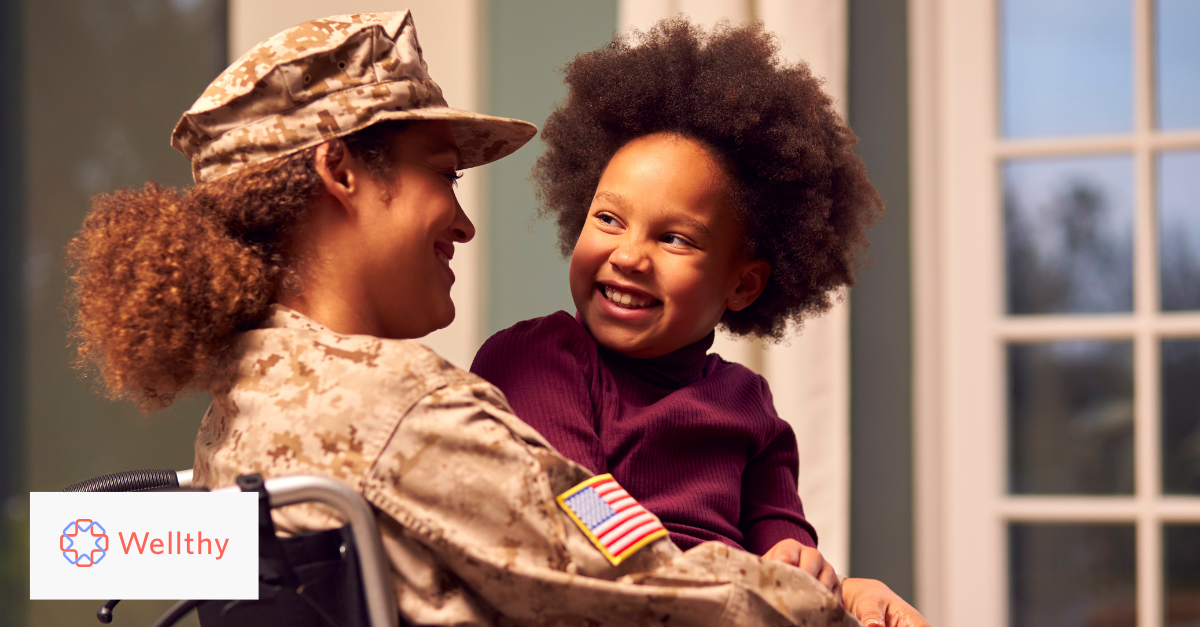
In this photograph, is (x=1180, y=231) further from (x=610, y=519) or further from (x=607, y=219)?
(x=610, y=519)

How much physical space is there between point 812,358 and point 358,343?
4.41ft

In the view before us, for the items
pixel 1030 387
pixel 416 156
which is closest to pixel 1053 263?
pixel 1030 387

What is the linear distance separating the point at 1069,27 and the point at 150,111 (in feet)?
8.39

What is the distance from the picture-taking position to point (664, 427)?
47.3 inches

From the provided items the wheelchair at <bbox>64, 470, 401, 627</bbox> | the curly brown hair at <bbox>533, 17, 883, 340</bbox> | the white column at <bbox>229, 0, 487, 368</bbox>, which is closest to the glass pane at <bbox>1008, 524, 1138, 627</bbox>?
the curly brown hair at <bbox>533, 17, 883, 340</bbox>

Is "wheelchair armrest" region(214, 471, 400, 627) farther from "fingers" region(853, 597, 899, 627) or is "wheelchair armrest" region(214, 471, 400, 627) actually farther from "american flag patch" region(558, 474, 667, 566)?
"fingers" region(853, 597, 899, 627)

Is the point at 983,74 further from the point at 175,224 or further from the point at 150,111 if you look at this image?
the point at 150,111

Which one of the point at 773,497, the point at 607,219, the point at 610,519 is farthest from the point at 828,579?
the point at 607,219

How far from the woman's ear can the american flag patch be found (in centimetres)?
44

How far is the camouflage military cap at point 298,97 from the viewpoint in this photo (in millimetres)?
1026

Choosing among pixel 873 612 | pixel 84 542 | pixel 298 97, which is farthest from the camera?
pixel 873 612

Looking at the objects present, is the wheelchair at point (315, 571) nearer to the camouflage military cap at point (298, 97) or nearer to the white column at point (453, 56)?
the camouflage military cap at point (298, 97)

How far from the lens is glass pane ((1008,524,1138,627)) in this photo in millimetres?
2248

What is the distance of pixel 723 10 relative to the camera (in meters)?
2.08
